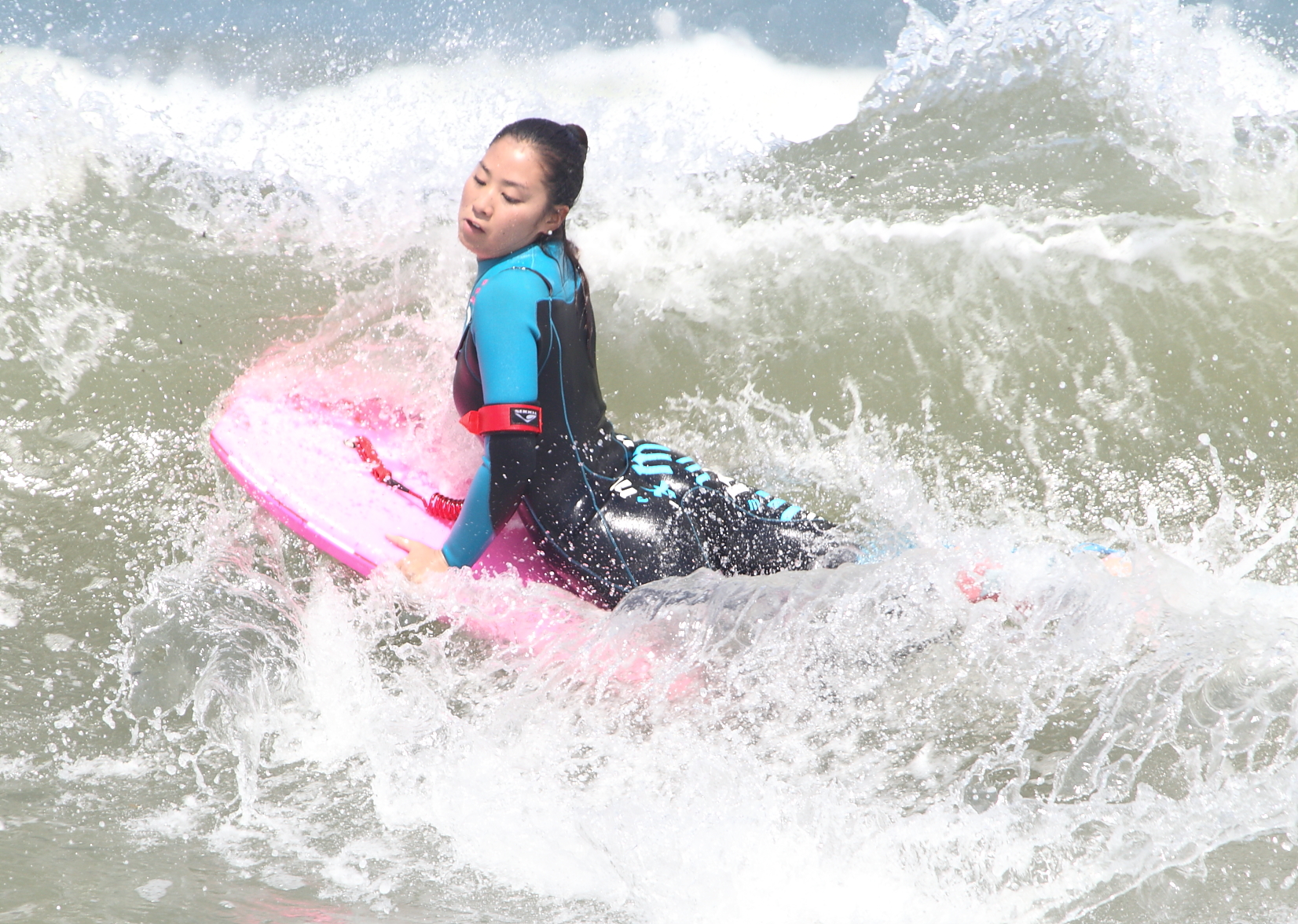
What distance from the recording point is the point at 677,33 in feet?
32.0

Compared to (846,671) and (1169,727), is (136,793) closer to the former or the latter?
(846,671)

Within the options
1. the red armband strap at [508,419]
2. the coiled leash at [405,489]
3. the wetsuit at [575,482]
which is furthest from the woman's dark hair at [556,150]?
the coiled leash at [405,489]

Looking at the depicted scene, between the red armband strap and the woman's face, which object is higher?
the woman's face

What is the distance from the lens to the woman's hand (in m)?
2.64

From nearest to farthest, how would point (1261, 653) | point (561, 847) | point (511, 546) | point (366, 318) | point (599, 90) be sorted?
point (561, 847)
point (1261, 653)
point (511, 546)
point (366, 318)
point (599, 90)

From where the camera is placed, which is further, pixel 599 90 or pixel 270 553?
pixel 599 90

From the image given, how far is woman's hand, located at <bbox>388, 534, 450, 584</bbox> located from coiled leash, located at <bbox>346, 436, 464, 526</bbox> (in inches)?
7.6

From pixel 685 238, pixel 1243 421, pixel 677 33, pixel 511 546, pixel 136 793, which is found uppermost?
pixel 677 33

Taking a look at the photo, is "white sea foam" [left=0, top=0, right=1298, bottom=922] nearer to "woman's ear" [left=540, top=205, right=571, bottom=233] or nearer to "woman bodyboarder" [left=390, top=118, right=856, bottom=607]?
"woman bodyboarder" [left=390, top=118, right=856, bottom=607]

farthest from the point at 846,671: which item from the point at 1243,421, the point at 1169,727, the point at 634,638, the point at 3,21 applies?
the point at 3,21

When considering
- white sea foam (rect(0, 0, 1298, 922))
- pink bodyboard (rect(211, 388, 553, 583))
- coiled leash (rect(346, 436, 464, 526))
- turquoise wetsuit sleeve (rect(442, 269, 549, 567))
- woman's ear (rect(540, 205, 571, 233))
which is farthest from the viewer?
coiled leash (rect(346, 436, 464, 526))

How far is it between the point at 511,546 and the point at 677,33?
8.26m

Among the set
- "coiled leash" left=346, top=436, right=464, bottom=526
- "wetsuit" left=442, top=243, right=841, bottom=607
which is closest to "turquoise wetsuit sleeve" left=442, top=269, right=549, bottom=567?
"wetsuit" left=442, top=243, right=841, bottom=607

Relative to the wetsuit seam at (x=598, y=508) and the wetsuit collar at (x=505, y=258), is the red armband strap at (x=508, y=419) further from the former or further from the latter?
the wetsuit collar at (x=505, y=258)
